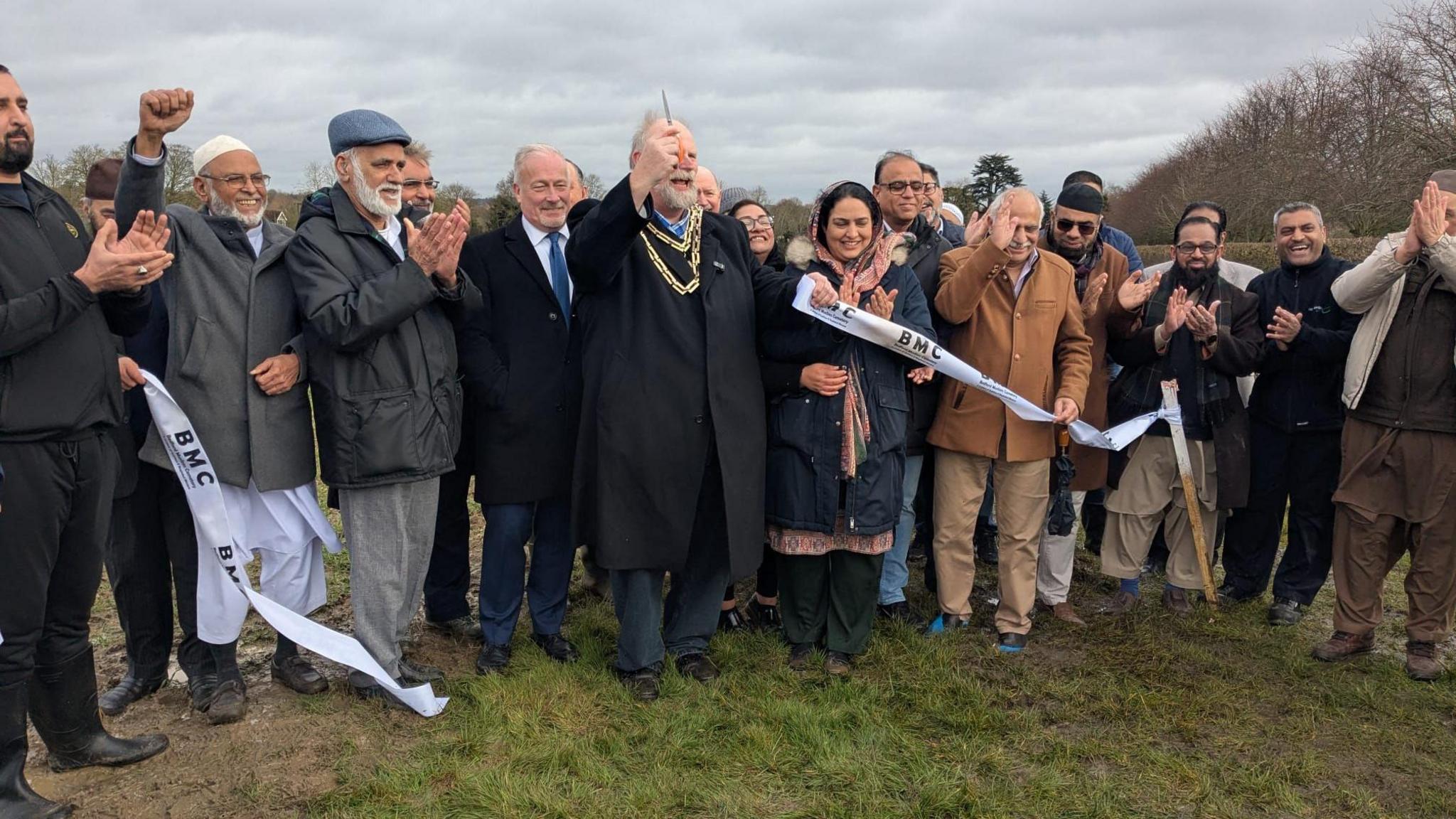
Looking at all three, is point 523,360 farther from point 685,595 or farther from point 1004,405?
point 1004,405

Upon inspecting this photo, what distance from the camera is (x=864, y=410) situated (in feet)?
15.9

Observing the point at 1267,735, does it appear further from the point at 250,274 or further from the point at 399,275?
the point at 250,274

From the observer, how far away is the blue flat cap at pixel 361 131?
4.18 meters

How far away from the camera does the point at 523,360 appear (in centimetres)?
480

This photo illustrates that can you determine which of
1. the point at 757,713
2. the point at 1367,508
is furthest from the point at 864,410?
the point at 1367,508

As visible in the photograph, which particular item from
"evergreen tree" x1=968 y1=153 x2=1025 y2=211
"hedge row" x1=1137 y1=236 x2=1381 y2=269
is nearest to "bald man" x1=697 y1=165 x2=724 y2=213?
"hedge row" x1=1137 y1=236 x2=1381 y2=269

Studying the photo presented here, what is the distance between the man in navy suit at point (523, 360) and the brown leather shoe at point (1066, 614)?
121 inches

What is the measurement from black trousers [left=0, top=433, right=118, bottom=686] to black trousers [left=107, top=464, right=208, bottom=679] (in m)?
0.61

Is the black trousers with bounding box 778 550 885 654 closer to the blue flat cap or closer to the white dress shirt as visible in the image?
the white dress shirt

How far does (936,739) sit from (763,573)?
1689 millimetres

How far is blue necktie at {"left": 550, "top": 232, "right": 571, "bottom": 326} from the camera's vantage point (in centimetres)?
491

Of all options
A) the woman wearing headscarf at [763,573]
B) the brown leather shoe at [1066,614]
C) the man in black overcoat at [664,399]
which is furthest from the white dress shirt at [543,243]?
the brown leather shoe at [1066,614]

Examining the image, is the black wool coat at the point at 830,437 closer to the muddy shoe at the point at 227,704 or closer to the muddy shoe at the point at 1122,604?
the muddy shoe at the point at 1122,604

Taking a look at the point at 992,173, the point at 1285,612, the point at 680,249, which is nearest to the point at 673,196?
the point at 680,249
